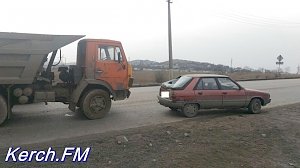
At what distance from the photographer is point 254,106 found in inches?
463

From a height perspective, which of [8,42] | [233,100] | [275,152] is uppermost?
Result: [8,42]

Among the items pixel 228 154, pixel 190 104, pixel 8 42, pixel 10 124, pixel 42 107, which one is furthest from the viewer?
pixel 42 107

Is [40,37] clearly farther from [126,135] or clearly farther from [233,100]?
[233,100]

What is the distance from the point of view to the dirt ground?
19.2 ft

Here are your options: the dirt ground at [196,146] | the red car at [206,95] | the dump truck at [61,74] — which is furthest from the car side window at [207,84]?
the dump truck at [61,74]

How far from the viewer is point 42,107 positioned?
12.3m

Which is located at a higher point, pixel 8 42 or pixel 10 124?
pixel 8 42

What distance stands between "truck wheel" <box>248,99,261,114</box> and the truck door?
14.4 feet

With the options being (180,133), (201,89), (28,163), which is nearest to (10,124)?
(28,163)

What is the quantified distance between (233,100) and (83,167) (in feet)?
23.7

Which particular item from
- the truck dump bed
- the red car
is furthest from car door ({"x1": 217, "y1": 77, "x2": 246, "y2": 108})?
the truck dump bed

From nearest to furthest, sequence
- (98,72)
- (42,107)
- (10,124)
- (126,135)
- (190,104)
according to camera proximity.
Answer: (126,135) < (10,124) < (98,72) < (190,104) < (42,107)

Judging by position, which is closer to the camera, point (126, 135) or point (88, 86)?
point (126, 135)

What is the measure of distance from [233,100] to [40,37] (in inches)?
255
